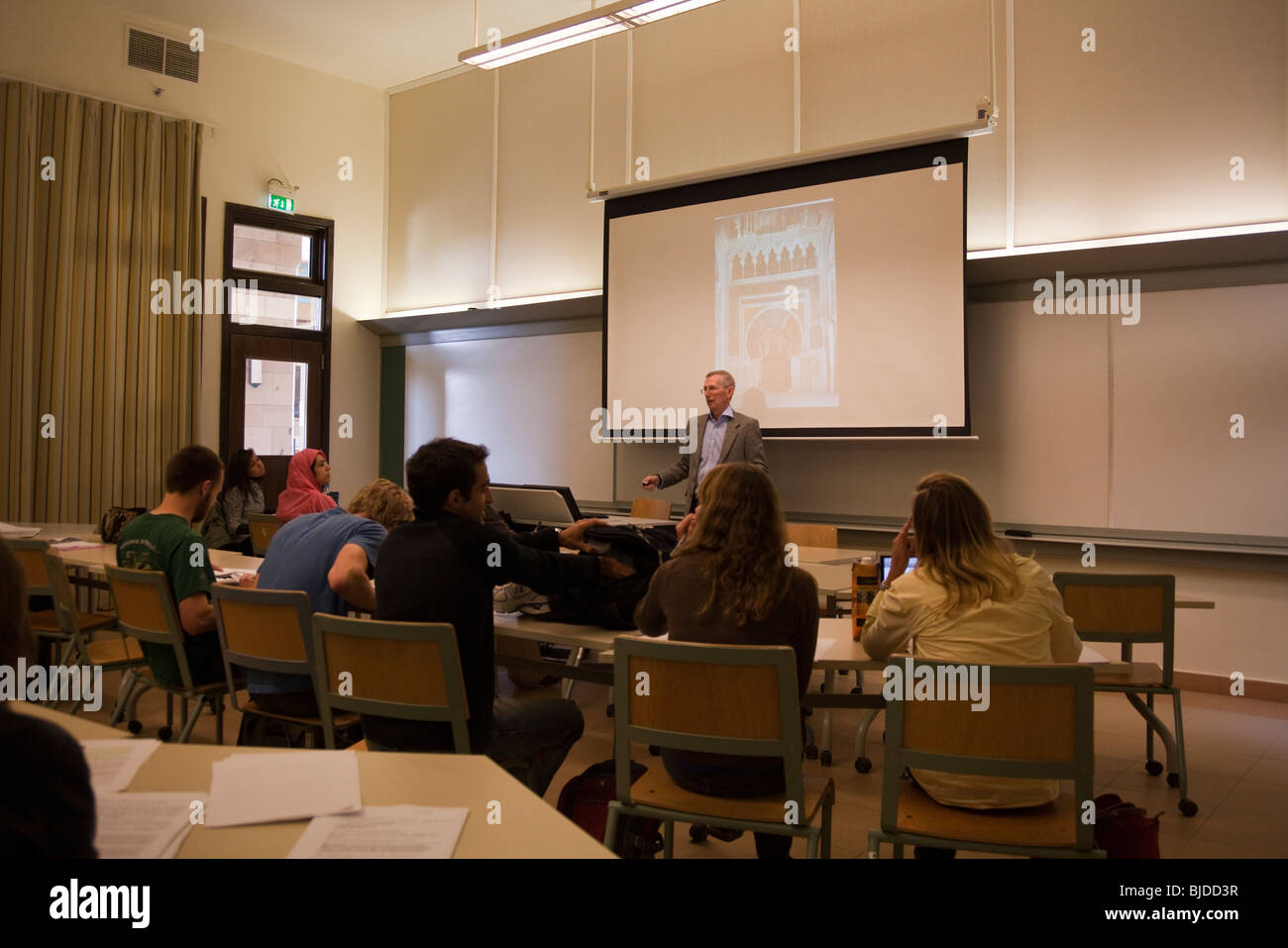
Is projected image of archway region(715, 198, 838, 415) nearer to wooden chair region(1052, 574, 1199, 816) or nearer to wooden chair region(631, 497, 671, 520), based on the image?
wooden chair region(631, 497, 671, 520)

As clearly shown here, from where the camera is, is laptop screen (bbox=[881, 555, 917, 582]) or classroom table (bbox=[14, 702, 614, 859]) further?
laptop screen (bbox=[881, 555, 917, 582])

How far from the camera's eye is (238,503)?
6359mm

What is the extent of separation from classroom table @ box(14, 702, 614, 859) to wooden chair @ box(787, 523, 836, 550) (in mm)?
3541

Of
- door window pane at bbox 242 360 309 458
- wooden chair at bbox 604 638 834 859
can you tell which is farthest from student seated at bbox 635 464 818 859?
door window pane at bbox 242 360 309 458

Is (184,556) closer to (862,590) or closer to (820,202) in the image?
(862,590)

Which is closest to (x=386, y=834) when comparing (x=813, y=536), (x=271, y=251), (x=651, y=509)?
(x=813, y=536)

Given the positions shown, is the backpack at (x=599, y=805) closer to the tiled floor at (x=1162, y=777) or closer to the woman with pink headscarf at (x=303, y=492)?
the tiled floor at (x=1162, y=777)

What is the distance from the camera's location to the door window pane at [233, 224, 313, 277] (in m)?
8.16

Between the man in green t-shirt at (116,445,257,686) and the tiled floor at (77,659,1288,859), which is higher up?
the man in green t-shirt at (116,445,257,686)

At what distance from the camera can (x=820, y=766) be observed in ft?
12.7

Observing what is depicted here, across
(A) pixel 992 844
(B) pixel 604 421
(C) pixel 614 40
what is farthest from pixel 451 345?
(A) pixel 992 844

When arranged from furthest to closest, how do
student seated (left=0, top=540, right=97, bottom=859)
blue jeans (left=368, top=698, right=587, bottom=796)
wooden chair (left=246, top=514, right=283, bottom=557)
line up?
1. wooden chair (left=246, top=514, right=283, bottom=557)
2. blue jeans (left=368, top=698, right=587, bottom=796)
3. student seated (left=0, top=540, right=97, bottom=859)

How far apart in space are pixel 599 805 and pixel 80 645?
2.71 meters

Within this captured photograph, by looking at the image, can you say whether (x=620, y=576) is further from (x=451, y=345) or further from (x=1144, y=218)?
(x=451, y=345)
